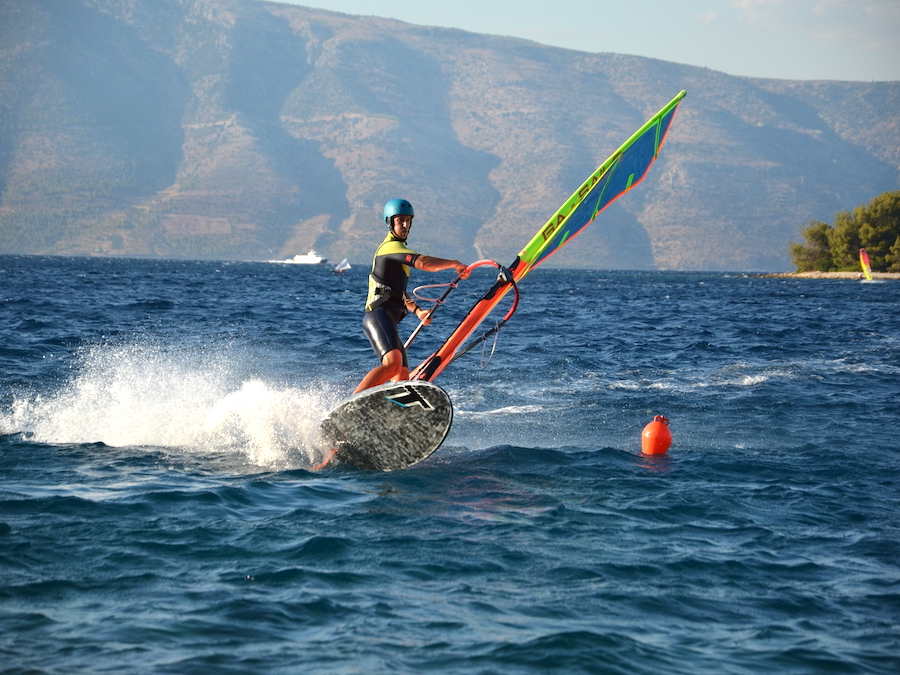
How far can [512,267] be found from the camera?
10172mm

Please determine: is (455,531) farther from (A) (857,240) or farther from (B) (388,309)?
(A) (857,240)

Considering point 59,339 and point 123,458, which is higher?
point 59,339

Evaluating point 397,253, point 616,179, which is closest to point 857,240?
point 616,179

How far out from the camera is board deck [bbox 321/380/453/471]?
858 centimetres

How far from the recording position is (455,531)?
6.87 m

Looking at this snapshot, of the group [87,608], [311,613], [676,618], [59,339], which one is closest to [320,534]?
[311,613]

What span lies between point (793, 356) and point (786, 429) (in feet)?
27.8

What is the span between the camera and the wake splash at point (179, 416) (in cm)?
977

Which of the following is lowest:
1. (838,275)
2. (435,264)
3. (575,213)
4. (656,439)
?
(656,439)

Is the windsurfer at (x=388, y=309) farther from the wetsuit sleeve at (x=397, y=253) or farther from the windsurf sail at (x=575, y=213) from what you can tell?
the windsurf sail at (x=575, y=213)

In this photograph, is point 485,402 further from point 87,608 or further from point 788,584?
point 87,608

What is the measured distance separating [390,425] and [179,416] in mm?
3352

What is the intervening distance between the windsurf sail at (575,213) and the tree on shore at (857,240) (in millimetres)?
91102

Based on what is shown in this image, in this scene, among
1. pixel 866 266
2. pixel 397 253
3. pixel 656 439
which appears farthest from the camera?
pixel 866 266
